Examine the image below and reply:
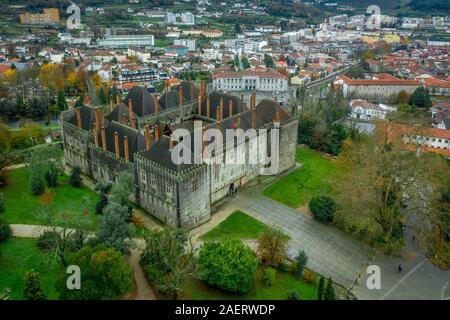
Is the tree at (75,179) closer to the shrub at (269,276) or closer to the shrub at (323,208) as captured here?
the shrub at (269,276)

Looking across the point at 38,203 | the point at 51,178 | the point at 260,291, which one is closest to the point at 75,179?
the point at 51,178

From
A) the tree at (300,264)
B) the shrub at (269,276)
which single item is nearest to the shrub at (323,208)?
the tree at (300,264)

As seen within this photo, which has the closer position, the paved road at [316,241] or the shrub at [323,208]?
the paved road at [316,241]

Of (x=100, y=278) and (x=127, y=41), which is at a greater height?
(x=127, y=41)

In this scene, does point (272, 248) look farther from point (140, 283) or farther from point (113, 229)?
point (113, 229)

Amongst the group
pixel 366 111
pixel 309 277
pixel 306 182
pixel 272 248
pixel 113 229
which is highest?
pixel 113 229

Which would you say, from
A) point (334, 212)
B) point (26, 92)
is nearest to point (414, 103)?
point (334, 212)

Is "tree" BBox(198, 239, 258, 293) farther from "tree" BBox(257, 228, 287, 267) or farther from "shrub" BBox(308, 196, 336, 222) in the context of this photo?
"shrub" BBox(308, 196, 336, 222)
